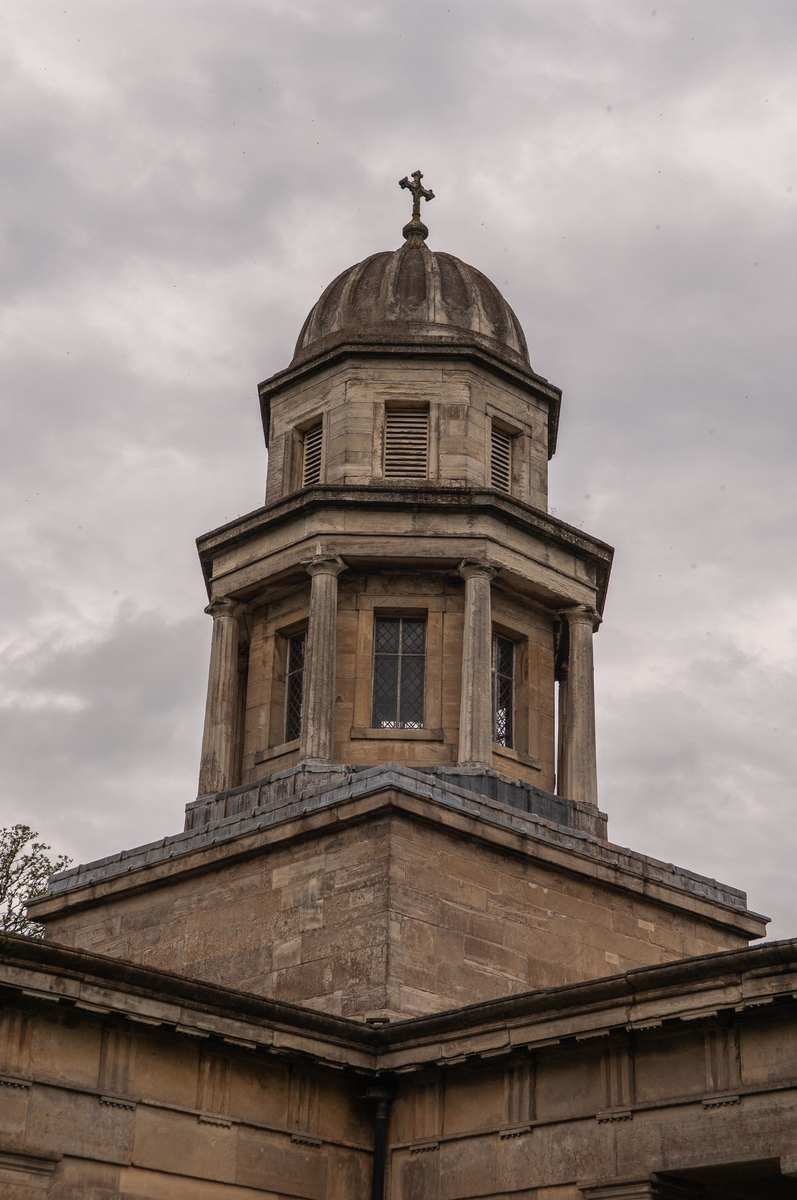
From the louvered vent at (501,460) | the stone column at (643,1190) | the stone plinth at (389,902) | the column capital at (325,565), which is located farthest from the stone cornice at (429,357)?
the stone column at (643,1190)

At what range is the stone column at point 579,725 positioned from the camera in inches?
1040

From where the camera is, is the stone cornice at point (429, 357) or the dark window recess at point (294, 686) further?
the stone cornice at point (429, 357)

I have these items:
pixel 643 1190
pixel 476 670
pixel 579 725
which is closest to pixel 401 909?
pixel 476 670

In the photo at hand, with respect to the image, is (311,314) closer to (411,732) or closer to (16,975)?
(411,732)

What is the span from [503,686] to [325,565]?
12.2 ft

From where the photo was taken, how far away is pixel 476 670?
1000 inches

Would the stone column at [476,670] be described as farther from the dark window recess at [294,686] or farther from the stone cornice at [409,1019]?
the stone cornice at [409,1019]

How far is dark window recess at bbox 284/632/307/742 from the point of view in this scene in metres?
27.2

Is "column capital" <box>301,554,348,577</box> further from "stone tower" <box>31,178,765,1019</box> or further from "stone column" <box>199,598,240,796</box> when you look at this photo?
"stone column" <box>199,598,240,796</box>

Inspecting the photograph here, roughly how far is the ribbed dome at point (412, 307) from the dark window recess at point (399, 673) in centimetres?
500

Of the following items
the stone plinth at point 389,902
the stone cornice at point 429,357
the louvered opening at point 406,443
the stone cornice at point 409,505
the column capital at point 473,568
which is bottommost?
the stone plinth at point 389,902

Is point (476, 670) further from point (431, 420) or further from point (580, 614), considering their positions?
point (431, 420)

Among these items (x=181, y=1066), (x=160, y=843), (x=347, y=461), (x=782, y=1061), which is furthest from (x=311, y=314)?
(x=782, y=1061)

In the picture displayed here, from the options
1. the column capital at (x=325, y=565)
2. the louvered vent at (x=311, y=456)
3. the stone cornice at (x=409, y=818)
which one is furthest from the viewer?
the louvered vent at (x=311, y=456)
